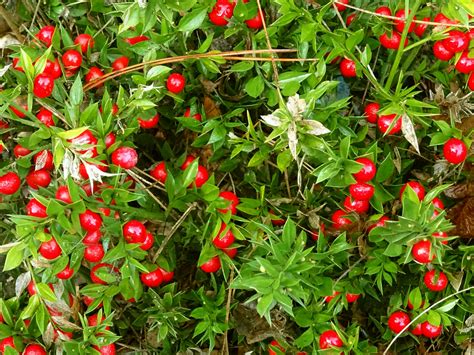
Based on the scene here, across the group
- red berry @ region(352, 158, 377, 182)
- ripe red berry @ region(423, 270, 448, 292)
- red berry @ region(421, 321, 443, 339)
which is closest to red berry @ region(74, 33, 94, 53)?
red berry @ region(352, 158, 377, 182)

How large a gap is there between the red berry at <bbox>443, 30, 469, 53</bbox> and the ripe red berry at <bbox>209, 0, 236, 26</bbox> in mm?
821

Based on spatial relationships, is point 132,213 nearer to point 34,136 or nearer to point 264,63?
point 34,136

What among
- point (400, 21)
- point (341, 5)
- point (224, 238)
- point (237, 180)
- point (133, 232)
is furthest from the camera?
point (237, 180)

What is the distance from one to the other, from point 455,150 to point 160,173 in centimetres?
113

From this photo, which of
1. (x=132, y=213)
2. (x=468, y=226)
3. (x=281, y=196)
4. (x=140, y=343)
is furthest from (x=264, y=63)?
(x=140, y=343)

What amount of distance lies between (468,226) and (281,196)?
768 mm

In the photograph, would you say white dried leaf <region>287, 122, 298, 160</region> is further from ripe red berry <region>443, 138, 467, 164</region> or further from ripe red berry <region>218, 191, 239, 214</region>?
ripe red berry <region>443, 138, 467, 164</region>

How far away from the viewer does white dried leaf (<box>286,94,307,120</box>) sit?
1.99 meters

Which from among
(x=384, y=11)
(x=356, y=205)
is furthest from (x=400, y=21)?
(x=356, y=205)

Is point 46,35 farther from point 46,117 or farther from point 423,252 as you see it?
point 423,252

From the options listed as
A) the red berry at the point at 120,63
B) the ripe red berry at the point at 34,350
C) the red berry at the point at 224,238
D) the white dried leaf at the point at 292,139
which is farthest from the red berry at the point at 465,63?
the ripe red berry at the point at 34,350

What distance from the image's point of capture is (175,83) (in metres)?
2.47

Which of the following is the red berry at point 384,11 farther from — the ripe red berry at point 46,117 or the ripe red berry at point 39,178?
the ripe red berry at point 39,178

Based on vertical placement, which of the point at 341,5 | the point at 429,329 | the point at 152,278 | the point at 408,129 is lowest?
the point at 429,329
